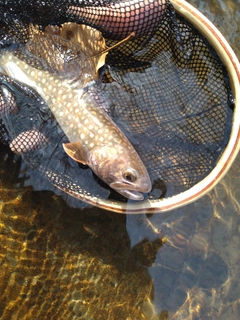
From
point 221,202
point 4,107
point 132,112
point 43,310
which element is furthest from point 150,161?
point 43,310

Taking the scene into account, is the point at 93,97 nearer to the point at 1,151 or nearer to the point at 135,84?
the point at 135,84

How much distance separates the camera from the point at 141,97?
3.99 meters

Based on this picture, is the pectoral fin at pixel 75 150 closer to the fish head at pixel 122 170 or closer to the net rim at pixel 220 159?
the fish head at pixel 122 170

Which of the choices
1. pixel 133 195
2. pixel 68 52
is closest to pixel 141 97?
pixel 68 52

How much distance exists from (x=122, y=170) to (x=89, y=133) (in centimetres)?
50

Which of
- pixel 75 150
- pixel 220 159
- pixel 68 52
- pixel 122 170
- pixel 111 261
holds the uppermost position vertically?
pixel 220 159

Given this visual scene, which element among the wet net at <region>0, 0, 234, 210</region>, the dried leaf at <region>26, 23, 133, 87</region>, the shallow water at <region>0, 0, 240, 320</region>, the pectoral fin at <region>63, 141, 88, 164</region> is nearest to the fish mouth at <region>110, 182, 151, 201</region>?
the wet net at <region>0, 0, 234, 210</region>

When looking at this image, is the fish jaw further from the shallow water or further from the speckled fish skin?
the shallow water

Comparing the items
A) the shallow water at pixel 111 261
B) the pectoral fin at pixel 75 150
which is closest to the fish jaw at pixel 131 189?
the pectoral fin at pixel 75 150

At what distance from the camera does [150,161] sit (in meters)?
3.84

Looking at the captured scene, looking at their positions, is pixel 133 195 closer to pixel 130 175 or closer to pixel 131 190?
pixel 131 190

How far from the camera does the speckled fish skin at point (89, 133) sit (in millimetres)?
3492

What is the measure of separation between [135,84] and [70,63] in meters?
0.67

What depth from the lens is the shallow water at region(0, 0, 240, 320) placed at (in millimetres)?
4051
